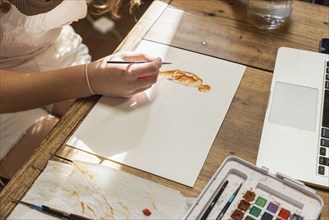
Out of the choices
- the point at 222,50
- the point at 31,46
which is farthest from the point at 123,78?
the point at 31,46

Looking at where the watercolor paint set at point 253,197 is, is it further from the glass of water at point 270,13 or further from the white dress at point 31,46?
the white dress at point 31,46

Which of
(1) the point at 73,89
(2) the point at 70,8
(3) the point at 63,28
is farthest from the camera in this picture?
(3) the point at 63,28

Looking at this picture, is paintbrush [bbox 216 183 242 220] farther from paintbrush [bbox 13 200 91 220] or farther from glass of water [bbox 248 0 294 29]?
glass of water [bbox 248 0 294 29]

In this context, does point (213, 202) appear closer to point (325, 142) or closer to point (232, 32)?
point (325, 142)

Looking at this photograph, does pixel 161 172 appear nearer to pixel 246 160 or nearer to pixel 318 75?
pixel 246 160

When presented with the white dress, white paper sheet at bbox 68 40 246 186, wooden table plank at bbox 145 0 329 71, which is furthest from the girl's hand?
the white dress

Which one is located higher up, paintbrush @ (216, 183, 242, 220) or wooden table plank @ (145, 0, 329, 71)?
wooden table plank @ (145, 0, 329, 71)

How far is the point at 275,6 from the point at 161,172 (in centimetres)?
50

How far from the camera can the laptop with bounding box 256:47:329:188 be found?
74 cm

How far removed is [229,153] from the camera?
2.53ft

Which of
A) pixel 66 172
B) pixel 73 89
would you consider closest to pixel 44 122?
pixel 73 89

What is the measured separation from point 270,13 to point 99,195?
23.1 inches

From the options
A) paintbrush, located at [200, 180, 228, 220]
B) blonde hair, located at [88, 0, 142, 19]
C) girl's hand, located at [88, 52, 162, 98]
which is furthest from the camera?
blonde hair, located at [88, 0, 142, 19]

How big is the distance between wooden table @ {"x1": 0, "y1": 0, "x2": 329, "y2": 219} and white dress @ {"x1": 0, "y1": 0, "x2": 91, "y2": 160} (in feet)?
0.67
